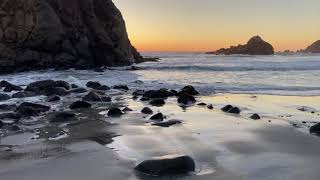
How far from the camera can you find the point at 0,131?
12016 mm

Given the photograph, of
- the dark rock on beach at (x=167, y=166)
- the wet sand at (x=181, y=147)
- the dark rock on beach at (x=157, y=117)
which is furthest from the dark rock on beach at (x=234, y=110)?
the dark rock on beach at (x=167, y=166)

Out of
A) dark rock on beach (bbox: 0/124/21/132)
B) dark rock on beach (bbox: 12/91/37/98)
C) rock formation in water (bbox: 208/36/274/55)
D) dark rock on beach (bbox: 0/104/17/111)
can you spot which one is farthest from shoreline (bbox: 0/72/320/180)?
rock formation in water (bbox: 208/36/274/55)

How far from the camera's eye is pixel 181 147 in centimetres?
1011

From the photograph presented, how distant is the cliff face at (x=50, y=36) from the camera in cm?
4097

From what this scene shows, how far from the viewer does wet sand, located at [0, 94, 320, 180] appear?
8195 millimetres

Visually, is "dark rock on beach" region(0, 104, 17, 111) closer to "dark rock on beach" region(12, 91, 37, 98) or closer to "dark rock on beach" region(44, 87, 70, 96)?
"dark rock on beach" region(12, 91, 37, 98)

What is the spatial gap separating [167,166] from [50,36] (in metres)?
35.7

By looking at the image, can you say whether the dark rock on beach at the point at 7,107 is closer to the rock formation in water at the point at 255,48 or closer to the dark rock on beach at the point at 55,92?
the dark rock on beach at the point at 55,92

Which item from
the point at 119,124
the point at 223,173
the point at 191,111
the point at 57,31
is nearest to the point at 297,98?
the point at 191,111

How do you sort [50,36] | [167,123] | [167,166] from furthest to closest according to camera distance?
[50,36], [167,123], [167,166]

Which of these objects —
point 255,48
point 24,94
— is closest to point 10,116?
point 24,94

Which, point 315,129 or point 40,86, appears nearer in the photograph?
point 315,129

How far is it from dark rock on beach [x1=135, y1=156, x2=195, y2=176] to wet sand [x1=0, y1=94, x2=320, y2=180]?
17 centimetres

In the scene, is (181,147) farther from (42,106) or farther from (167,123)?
(42,106)
